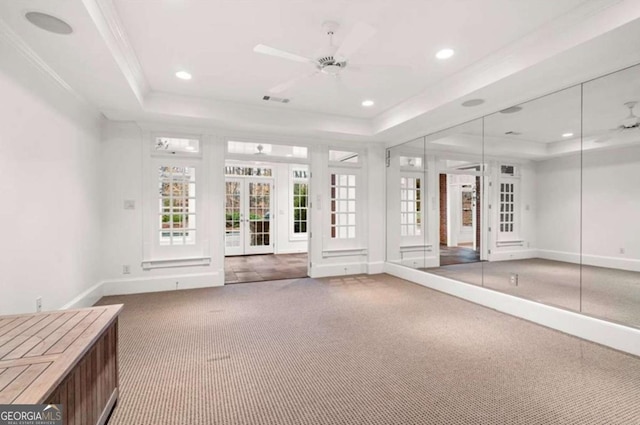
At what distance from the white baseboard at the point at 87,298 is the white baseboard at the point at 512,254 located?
5.22m

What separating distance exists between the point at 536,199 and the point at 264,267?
5033mm

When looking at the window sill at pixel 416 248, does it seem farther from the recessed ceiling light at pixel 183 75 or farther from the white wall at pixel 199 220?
the recessed ceiling light at pixel 183 75

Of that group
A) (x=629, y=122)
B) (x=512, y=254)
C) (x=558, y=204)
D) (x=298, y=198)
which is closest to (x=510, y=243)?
(x=512, y=254)

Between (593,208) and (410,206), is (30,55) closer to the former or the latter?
(410,206)

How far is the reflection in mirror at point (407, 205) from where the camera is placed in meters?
5.61

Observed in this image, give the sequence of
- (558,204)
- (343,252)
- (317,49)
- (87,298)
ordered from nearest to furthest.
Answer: (317,49) → (558,204) → (87,298) → (343,252)

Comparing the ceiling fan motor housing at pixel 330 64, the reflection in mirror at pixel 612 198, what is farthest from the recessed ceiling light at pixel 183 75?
the reflection in mirror at pixel 612 198

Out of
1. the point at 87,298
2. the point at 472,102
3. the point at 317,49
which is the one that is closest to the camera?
the point at 317,49

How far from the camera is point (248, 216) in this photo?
8688 millimetres

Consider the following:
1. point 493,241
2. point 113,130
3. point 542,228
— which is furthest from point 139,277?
point 542,228

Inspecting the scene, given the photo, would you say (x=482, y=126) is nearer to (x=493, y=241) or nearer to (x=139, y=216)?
(x=493, y=241)

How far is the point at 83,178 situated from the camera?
3875mm

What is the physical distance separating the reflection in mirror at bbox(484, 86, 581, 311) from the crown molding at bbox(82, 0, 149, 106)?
426cm

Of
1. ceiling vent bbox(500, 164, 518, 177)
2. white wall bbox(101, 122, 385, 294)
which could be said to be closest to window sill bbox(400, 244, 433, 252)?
white wall bbox(101, 122, 385, 294)
